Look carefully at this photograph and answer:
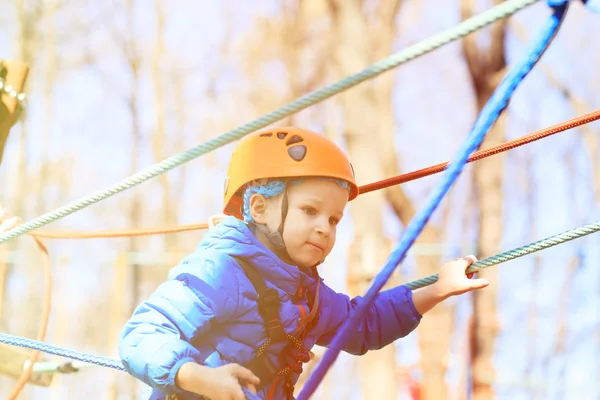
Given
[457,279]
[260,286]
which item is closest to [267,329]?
[260,286]

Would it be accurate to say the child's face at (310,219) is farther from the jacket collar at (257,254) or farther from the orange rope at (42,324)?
the orange rope at (42,324)

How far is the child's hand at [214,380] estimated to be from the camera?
3.86 feet

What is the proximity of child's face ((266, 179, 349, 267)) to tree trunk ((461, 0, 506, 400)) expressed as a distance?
14.5 feet

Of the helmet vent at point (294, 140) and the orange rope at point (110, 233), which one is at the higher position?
the orange rope at point (110, 233)

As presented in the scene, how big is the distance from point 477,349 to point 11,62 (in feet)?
14.3

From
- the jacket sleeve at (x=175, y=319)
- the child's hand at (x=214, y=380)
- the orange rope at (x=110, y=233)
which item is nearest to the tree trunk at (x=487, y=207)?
the orange rope at (x=110, y=233)

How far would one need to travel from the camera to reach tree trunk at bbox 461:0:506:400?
568 cm

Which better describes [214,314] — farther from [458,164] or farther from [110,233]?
[110,233]

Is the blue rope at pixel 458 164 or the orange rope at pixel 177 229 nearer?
the blue rope at pixel 458 164

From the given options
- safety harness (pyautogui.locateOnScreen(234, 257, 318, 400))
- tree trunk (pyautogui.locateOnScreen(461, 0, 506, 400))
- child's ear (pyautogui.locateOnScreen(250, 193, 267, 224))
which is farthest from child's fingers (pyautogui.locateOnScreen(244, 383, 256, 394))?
tree trunk (pyautogui.locateOnScreen(461, 0, 506, 400))

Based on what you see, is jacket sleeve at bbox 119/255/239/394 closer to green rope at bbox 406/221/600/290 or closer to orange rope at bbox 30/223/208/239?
green rope at bbox 406/221/600/290

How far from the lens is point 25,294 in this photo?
968 cm

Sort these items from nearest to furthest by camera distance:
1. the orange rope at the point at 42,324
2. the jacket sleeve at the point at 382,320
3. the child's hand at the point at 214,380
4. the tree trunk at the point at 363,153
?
the child's hand at the point at 214,380 → the jacket sleeve at the point at 382,320 → the orange rope at the point at 42,324 → the tree trunk at the point at 363,153

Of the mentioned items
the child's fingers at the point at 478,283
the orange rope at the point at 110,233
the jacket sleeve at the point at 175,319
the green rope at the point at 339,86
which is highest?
the orange rope at the point at 110,233
